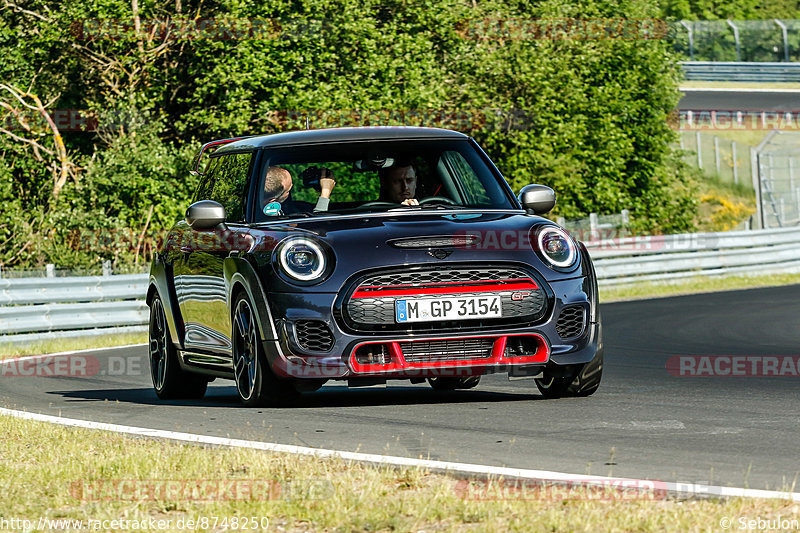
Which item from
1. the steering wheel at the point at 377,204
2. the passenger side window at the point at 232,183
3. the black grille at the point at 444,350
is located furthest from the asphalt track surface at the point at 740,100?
the black grille at the point at 444,350

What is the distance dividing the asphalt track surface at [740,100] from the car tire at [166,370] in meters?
56.8

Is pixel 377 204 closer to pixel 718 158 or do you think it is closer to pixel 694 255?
pixel 694 255

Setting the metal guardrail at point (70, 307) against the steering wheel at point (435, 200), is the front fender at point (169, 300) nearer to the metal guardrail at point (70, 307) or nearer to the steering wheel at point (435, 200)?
the steering wheel at point (435, 200)

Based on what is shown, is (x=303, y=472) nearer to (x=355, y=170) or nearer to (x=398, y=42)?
(x=355, y=170)

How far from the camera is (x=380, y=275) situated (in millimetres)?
8109

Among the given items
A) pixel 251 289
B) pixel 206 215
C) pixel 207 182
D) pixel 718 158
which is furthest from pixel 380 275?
pixel 718 158

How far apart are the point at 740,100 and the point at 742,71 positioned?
1767mm

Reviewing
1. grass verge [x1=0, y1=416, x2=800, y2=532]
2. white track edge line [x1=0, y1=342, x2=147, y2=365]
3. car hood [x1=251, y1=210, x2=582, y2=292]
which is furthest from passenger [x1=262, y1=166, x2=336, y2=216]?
white track edge line [x1=0, y1=342, x2=147, y2=365]

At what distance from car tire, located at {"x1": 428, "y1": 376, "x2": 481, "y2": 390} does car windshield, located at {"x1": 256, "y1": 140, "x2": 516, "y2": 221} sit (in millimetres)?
1525

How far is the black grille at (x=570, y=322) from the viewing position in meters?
8.41

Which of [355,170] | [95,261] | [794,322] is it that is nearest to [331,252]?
[355,170]

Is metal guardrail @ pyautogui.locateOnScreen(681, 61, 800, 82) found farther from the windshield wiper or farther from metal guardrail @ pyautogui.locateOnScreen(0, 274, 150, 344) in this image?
the windshield wiper

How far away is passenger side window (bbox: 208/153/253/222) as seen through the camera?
370 inches

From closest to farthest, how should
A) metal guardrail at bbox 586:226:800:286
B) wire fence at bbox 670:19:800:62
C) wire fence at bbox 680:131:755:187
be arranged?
metal guardrail at bbox 586:226:800:286 → wire fence at bbox 680:131:755:187 → wire fence at bbox 670:19:800:62
